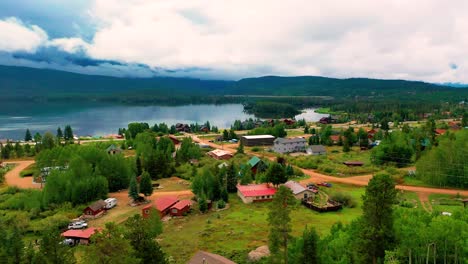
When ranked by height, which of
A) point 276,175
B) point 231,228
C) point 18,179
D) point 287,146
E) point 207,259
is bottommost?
point 18,179

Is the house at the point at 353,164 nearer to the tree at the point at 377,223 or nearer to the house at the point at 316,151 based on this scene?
Result: the house at the point at 316,151

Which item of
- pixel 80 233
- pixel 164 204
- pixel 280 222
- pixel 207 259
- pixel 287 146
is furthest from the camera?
pixel 287 146

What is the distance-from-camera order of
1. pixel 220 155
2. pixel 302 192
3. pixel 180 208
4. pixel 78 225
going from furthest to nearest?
pixel 220 155, pixel 302 192, pixel 180 208, pixel 78 225

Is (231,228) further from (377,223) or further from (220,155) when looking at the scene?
(220,155)

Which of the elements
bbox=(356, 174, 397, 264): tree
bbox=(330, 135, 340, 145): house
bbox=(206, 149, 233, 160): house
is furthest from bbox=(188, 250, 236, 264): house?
bbox=(330, 135, 340, 145): house

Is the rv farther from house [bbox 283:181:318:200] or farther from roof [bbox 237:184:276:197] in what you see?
house [bbox 283:181:318:200]

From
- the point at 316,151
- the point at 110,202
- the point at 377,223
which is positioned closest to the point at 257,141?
the point at 316,151

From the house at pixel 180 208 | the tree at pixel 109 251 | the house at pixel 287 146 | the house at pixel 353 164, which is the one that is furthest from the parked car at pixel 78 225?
the house at pixel 287 146
